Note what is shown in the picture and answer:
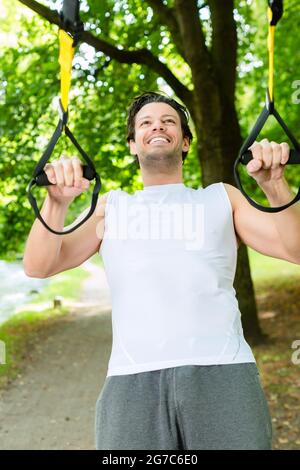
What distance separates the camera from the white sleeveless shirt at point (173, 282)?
6.28 feet

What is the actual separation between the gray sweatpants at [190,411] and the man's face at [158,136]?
31.1 inches

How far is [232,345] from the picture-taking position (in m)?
1.94

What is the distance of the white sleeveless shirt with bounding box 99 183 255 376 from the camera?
191 cm

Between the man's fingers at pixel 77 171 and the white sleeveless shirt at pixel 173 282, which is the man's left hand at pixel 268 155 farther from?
the man's fingers at pixel 77 171

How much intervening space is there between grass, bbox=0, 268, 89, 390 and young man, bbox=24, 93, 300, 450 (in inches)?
241

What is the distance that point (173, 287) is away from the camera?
1956 mm

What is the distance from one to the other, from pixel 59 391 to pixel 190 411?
6.09 meters

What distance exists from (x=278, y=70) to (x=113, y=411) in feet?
31.1

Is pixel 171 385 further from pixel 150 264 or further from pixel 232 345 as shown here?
pixel 150 264

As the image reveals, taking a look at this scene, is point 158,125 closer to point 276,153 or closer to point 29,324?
point 276,153

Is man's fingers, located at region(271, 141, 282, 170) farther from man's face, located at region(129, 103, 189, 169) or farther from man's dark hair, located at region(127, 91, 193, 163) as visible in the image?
man's dark hair, located at region(127, 91, 193, 163)

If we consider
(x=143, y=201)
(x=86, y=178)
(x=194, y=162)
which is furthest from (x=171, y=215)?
(x=194, y=162)

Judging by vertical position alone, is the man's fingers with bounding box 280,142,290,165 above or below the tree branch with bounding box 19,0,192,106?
below

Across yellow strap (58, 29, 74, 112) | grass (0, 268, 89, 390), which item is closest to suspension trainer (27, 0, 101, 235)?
yellow strap (58, 29, 74, 112)
